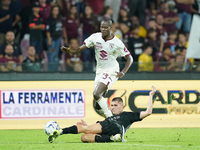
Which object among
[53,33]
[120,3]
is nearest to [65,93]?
[53,33]

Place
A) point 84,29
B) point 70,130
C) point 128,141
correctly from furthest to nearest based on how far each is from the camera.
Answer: point 84,29, point 128,141, point 70,130

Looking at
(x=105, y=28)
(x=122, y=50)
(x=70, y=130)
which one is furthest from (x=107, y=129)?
(x=105, y=28)

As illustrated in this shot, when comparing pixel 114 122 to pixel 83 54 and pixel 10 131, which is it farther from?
pixel 83 54

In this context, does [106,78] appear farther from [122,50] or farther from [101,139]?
[101,139]

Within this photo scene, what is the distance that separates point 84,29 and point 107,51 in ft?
15.9

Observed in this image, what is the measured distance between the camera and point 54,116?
10.7 metres

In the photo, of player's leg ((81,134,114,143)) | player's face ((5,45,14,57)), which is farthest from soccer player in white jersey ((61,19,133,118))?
player's face ((5,45,14,57))

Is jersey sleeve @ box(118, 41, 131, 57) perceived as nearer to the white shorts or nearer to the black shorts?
the white shorts

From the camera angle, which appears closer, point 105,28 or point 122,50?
point 105,28

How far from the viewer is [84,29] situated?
13.0 meters

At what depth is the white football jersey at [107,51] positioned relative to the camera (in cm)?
826

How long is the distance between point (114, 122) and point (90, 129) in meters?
0.45

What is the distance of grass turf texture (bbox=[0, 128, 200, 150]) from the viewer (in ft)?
21.9

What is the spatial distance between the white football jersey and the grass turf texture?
1.52 metres
